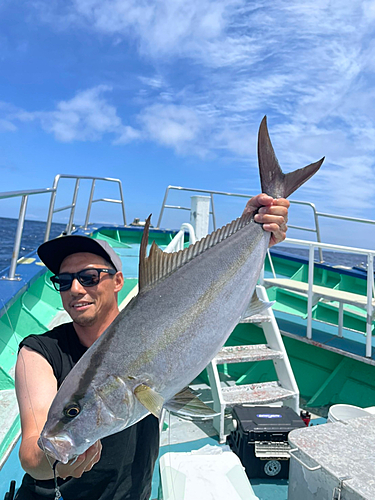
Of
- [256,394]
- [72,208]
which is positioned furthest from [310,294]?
[72,208]

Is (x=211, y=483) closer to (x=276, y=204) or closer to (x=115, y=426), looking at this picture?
(x=115, y=426)

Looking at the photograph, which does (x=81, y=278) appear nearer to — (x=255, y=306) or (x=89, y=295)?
(x=89, y=295)

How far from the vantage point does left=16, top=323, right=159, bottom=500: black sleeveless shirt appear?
1521 mm

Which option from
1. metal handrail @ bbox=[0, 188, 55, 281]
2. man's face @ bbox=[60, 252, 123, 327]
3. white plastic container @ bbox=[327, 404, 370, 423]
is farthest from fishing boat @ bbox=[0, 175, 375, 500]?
man's face @ bbox=[60, 252, 123, 327]

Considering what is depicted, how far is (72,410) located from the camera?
3.30 feet

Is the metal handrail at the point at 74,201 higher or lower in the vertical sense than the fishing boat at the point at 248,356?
higher

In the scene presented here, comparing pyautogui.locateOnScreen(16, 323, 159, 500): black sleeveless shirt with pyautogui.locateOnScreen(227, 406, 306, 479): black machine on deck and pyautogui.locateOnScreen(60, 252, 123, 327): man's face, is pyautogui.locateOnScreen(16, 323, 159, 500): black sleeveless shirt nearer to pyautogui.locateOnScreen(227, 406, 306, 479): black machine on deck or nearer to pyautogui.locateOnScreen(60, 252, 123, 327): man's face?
pyautogui.locateOnScreen(60, 252, 123, 327): man's face

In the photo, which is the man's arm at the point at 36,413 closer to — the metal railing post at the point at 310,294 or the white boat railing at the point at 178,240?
the white boat railing at the point at 178,240

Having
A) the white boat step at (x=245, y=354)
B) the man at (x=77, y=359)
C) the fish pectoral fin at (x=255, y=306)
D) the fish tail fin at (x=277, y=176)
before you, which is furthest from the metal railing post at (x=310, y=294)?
the fish pectoral fin at (x=255, y=306)

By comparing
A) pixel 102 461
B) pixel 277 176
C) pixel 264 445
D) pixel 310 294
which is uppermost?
pixel 277 176

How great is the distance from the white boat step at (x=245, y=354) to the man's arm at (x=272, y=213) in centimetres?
228

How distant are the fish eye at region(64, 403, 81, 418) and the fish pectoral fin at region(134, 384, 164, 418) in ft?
0.50

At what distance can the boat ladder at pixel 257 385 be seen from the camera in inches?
142

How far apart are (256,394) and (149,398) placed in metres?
2.96
